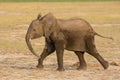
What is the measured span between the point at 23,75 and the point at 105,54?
5.91m

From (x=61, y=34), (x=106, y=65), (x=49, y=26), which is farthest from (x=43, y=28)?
(x=106, y=65)

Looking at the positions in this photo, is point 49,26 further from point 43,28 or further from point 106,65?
point 106,65

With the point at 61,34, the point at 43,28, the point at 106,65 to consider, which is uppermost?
the point at 43,28

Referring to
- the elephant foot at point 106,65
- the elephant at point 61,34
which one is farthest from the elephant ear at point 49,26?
the elephant foot at point 106,65

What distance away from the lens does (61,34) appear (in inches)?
550

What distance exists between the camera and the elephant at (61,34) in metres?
13.8

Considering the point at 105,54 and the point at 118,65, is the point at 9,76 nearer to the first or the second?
the point at 118,65

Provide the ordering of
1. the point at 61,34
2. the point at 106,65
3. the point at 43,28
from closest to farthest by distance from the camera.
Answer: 1. the point at 43,28
2. the point at 61,34
3. the point at 106,65

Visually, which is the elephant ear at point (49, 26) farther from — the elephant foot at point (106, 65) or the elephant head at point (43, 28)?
the elephant foot at point (106, 65)

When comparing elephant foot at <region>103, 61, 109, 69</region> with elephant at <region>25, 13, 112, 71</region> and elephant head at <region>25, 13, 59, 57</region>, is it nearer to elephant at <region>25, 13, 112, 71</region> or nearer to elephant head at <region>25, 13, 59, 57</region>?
elephant at <region>25, 13, 112, 71</region>

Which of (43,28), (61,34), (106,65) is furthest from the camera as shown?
(106,65)

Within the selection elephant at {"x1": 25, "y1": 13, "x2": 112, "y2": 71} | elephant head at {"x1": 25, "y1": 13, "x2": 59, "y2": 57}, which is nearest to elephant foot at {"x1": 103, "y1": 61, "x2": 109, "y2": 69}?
elephant at {"x1": 25, "y1": 13, "x2": 112, "y2": 71}

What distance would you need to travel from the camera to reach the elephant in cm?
1380

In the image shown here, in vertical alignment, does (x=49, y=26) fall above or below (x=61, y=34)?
Result: above
